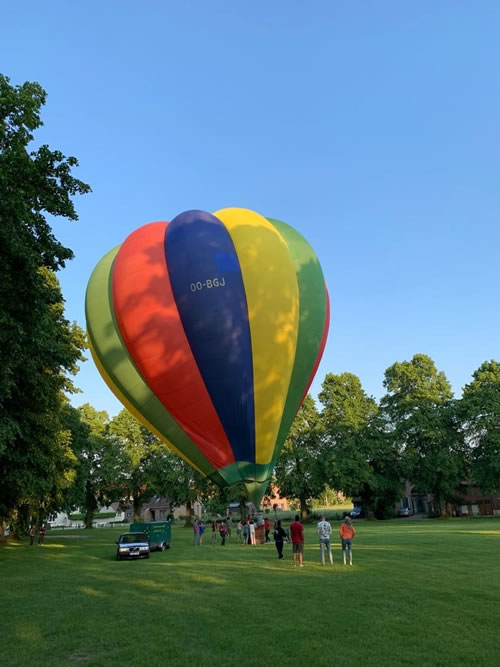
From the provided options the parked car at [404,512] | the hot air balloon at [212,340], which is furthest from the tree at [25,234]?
the parked car at [404,512]

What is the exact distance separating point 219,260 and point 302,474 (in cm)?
4606

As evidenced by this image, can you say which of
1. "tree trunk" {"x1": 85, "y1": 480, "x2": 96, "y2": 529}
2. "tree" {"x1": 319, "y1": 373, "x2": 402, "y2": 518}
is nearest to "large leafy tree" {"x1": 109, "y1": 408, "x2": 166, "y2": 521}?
"tree trunk" {"x1": 85, "y1": 480, "x2": 96, "y2": 529}

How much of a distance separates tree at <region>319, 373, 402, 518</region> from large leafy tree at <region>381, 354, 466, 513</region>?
6.78 feet

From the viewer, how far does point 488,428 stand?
52.3 metres

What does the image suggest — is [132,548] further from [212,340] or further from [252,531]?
[212,340]

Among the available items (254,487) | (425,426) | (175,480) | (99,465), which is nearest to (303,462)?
(425,426)

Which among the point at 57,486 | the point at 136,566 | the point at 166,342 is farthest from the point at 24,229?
the point at 57,486

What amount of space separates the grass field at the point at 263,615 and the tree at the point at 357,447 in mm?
37847

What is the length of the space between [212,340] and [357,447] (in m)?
43.8

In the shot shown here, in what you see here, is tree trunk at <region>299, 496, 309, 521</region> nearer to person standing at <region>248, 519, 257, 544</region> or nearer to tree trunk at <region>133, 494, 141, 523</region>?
tree trunk at <region>133, 494, 141, 523</region>

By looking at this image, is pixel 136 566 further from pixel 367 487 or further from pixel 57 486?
pixel 367 487

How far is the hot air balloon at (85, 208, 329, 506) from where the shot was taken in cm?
1659

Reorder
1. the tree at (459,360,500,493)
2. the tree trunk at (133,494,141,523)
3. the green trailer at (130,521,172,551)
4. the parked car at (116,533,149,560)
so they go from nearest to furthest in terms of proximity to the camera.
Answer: the parked car at (116,533,149,560) < the green trailer at (130,521,172,551) < the tree at (459,360,500,493) < the tree trunk at (133,494,141,523)

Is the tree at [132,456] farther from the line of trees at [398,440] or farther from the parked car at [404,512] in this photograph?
the parked car at [404,512]
